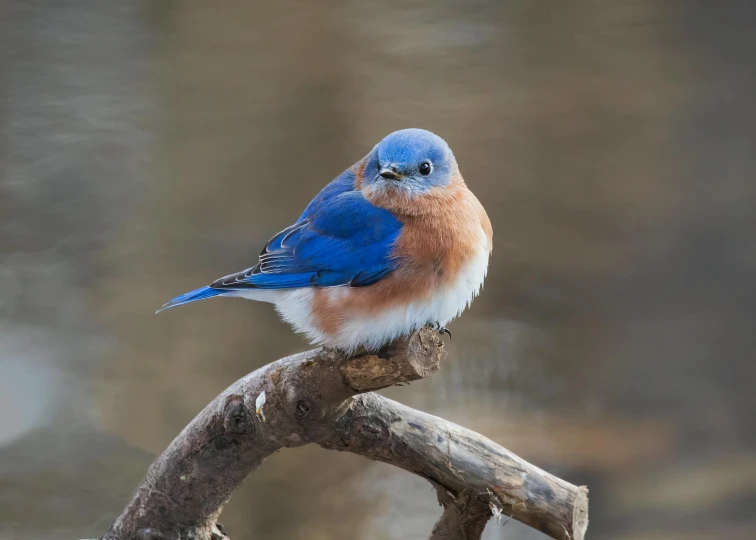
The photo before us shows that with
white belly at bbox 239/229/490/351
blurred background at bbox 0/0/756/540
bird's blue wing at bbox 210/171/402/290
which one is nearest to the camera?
white belly at bbox 239/229/490/351

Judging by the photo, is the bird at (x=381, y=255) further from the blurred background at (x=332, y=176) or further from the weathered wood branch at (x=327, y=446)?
the blurred background at (x=332, y=176)

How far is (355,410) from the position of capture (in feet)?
6.29

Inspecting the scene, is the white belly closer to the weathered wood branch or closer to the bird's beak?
the weathered wood branch

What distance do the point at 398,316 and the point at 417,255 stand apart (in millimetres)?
156

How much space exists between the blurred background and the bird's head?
54.4 inches

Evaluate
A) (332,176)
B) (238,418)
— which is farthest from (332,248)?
(332,176)

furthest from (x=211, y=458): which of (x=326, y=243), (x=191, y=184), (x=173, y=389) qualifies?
(x=191, y=184)

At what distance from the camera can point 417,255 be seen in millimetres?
1812

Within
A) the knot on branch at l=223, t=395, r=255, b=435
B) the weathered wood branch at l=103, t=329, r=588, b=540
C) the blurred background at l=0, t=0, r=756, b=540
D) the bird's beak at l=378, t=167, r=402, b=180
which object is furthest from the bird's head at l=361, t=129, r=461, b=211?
the blurred background at l=0, t=0, r=756, b=540

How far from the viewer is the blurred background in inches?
128

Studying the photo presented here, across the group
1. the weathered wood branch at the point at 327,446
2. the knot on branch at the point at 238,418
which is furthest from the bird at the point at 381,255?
the knot on branch at the point at 238,418

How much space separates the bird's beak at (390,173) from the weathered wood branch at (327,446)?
44 centimetres

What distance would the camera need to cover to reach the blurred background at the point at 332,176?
3.26 metres

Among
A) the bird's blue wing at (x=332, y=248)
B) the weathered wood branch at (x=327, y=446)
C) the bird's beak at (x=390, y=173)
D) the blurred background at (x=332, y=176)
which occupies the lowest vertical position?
the weathered wood branch at (x=327, y=446)
